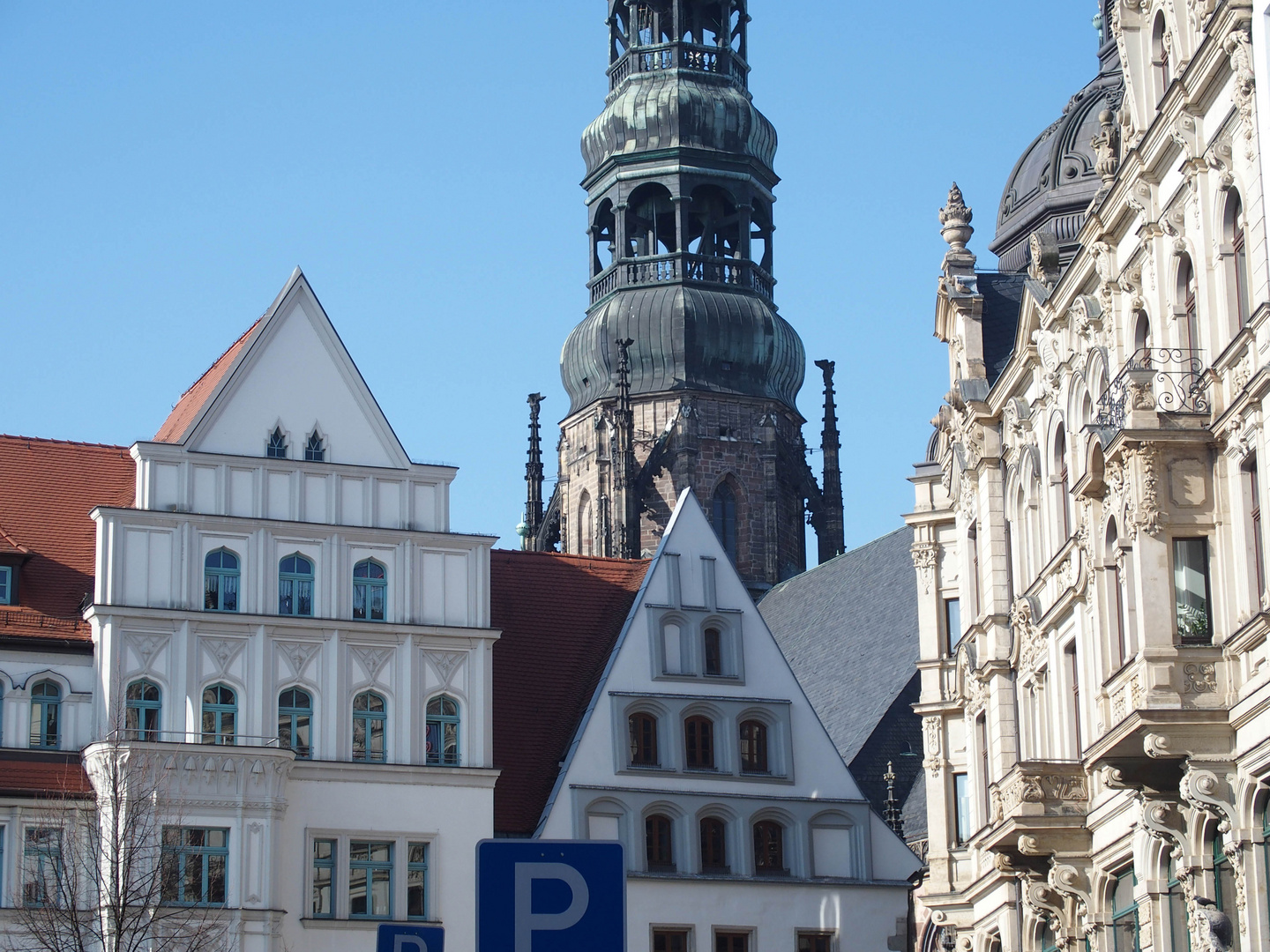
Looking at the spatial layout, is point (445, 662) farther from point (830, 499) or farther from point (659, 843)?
point (830, 499)

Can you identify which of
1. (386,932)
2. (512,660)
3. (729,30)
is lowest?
(386,932)

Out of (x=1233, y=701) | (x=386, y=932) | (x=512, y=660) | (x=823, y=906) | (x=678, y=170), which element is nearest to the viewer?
(x=386, y=932)

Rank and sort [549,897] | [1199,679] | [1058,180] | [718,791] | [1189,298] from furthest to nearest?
[1058,180] < [718,791] < [1189,298] < [1199,679] < [549,897]

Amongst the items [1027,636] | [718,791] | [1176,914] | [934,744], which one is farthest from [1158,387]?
[718,791]

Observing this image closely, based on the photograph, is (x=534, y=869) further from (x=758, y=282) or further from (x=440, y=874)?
(x=758, y=282)

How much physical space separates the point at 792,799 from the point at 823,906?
204 centimetres

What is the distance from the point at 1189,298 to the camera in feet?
84.5

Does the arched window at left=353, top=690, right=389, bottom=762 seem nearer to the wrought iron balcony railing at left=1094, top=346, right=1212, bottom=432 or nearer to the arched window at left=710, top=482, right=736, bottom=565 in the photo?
the wrought iron balcony railing at left=1094, top=346, right=1212, bottom=432

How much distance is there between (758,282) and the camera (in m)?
84.4

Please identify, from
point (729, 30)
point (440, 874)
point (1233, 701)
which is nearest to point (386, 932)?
point (1233, 701)

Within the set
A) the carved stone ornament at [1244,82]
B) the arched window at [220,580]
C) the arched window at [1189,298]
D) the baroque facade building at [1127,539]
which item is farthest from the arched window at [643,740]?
the carved stone ornament at [1244,82]

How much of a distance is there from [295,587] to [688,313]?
4536 cm

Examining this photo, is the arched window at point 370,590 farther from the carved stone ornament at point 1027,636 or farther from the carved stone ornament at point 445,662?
the carved stone ornament at point 1027,636

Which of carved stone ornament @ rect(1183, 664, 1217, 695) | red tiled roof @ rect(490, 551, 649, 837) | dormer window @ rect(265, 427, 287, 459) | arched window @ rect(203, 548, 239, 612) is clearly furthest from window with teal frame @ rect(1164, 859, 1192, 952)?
dormer window @ rect(265, 427, 287, 459)
